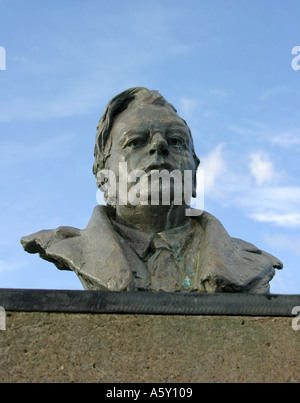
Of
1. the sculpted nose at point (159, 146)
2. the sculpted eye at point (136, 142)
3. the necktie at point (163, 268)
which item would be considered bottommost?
the necktie at point (163, 268)

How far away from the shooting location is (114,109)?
542 cm

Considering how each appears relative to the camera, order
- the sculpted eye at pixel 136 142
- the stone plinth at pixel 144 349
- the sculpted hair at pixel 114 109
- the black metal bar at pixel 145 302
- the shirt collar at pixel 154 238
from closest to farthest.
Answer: the stone plinth at pixel 144 349 → the black metal bar at pixel 145 302 → the shirt collar at pixel 154 238 → the sculpted eye at pixel 136 142 → the sculpted hair at pixel 114 109

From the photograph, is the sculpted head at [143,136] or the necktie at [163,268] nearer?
the necktie at [163,268]

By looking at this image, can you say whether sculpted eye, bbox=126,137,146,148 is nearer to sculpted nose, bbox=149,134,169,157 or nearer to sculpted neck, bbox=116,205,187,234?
sculpted nose, bbox=149,134,169,157

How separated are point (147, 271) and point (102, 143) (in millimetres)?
1154

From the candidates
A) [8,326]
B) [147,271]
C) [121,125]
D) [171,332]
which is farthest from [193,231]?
[8,326]

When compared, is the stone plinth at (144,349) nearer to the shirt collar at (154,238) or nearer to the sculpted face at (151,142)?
the shirt collar at (154,238)

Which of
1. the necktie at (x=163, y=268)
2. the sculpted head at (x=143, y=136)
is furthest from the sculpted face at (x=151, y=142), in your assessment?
the necktie at (x=163, y=268)

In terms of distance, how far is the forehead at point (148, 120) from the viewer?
5.13 m

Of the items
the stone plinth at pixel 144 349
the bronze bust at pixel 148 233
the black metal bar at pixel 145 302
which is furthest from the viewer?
the bronze bust at pixel 148 233

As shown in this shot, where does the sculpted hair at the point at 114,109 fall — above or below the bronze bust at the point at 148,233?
above

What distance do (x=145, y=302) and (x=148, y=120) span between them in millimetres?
1536

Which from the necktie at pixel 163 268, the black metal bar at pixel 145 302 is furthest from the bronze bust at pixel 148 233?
the black metal bar at pixel 145 302

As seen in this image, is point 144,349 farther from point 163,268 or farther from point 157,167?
point 157,167
